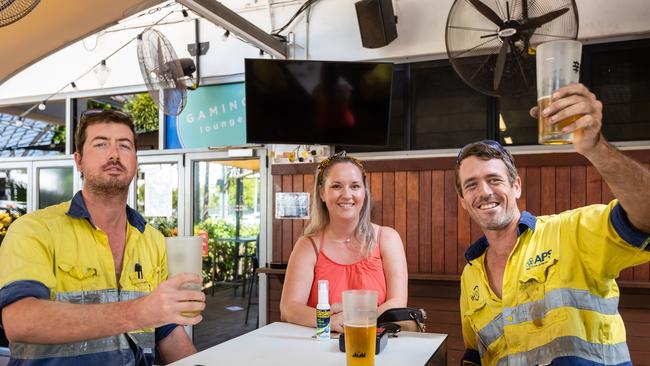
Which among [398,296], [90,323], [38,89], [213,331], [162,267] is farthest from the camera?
[38,89]

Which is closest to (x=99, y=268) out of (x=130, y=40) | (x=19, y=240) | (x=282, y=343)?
(x=19, y=240)

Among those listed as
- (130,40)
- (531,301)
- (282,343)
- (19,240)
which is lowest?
(282,343)

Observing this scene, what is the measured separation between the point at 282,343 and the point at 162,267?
0.56 metres

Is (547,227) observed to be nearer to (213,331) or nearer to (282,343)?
(282,343)

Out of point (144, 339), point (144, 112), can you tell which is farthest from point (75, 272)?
point (144, 112)

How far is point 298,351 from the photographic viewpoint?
1649 mm

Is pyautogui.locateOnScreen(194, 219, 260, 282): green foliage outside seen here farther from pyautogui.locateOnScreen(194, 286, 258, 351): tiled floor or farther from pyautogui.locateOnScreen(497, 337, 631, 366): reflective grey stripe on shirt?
pyautogui.locateOnScreen(497, 337, 631, 366): reflective grey stripe on shirt

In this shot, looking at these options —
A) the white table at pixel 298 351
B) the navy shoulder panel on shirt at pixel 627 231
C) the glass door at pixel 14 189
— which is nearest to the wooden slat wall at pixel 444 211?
the white table at pixel 298 351

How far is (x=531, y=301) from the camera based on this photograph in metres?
1.65

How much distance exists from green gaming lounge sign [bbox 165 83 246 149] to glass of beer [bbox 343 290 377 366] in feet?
13.0

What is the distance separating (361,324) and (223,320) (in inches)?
174

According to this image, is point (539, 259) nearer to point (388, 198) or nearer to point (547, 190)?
point (547, 190)

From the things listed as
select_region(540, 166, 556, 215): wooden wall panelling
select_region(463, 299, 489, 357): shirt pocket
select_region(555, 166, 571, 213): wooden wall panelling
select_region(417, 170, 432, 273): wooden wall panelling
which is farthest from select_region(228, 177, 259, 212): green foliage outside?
select_region(463, 299, 489, 357): shirt pocket

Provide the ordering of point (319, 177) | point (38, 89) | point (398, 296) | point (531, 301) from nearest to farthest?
point (531, 301)
point (398, 296)
point (319, 177)
point (38, 89)
